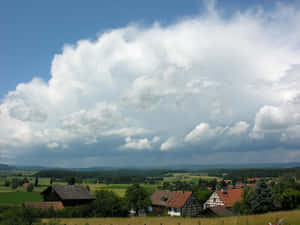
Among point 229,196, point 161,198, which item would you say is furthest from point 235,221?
point 229,196

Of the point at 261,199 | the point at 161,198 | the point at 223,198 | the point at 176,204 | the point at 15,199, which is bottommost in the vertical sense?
the point at 15,199

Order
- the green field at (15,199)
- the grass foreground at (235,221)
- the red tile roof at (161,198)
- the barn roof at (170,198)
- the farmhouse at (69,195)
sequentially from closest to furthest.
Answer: the grass foreground at (235,221) → the farmhouse at (69,195) → the barn roof at (170,198) → the red tile roof at (161,198) → the green field at (15,199)

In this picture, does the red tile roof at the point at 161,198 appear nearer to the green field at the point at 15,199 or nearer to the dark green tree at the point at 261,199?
the dark green tree at the point at 261,199

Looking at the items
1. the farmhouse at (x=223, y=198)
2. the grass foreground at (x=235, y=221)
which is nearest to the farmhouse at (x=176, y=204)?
the farmhouse at (x=223, y=198)

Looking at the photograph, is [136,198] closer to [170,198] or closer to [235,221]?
[170,198]

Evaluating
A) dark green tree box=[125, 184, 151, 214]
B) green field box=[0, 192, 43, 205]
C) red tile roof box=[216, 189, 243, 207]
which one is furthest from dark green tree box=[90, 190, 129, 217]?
green field box=[0, 192, 43, 205]

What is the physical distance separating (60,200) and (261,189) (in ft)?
140

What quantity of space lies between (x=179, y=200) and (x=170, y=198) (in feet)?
14.8

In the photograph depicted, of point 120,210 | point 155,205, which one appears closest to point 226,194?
point 155,205

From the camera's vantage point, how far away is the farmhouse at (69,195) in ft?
214

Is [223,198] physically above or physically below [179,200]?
below

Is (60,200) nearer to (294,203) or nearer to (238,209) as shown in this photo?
(238,209)

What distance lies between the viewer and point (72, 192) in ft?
224

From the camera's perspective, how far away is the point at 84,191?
2771 inches
